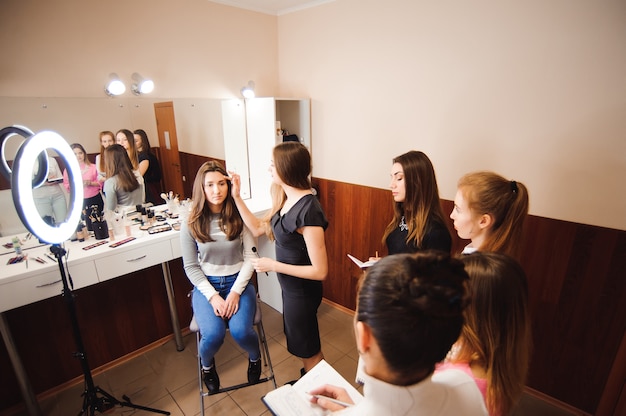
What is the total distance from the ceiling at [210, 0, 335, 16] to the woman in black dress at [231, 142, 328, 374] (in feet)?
5.67

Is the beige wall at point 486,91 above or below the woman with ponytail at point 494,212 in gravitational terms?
above

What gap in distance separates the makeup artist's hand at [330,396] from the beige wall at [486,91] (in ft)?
5.11

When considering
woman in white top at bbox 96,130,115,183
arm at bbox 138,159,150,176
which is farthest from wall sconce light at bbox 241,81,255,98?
woman in white top at bbox 96,130,115,183

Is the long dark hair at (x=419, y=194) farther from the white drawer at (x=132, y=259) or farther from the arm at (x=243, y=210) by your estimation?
the white drawer at (x=132, y=259)

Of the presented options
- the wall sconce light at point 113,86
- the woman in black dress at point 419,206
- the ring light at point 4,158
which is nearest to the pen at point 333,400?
the woman in black dress at point 419,206

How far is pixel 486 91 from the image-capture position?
73.7 inches

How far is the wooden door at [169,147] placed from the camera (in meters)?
2.40

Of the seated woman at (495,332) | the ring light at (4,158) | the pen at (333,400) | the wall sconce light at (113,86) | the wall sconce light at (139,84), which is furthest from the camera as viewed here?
the wall sconce light at (139,84)

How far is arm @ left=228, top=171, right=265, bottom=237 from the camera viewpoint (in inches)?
73.7

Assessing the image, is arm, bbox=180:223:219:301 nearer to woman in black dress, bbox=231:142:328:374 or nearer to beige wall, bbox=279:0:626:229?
woman in black dress, bbox=231:142:328:374

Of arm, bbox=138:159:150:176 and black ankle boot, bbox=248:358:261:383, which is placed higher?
arm, bbox=138:159:150:176

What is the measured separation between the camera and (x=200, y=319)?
175 cm

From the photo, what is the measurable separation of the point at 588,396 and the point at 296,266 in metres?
1.92

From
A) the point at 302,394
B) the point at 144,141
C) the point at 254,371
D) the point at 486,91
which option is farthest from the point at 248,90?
the point at 302,394
